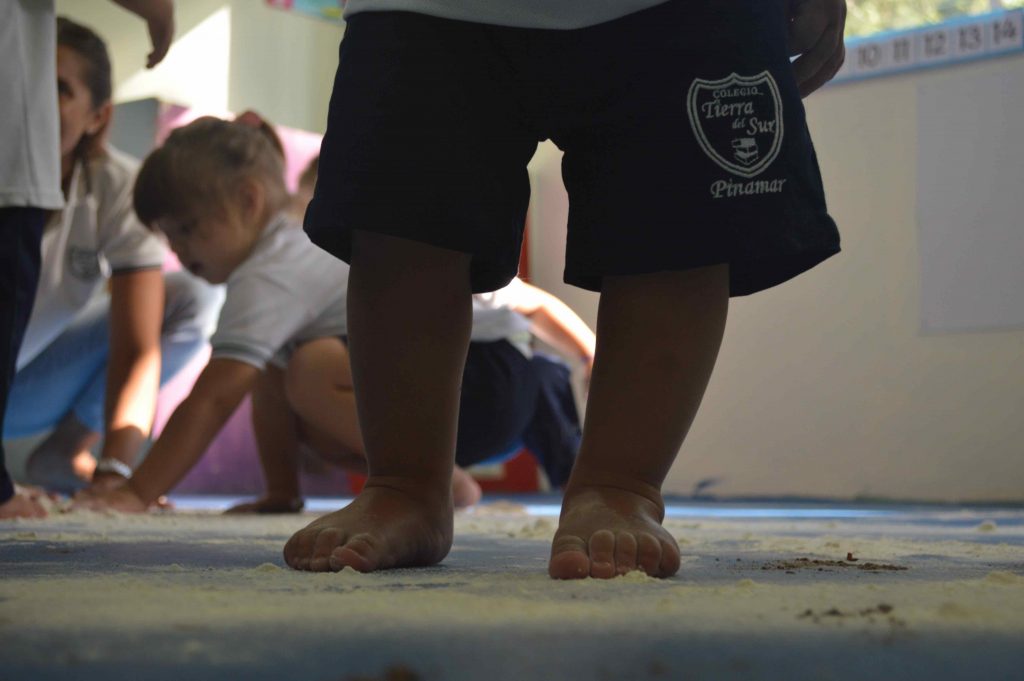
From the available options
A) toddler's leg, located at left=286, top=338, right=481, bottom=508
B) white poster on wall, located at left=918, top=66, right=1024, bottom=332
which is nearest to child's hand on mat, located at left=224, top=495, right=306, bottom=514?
toddler's leg, located at left=286, top=338, right=481, bottom=508

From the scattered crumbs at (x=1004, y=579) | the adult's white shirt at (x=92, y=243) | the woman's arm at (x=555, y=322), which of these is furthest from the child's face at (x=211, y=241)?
the scattered crumbs at (x=1004, y=579)

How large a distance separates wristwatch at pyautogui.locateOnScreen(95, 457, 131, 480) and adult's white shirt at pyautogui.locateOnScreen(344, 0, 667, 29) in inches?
39.8

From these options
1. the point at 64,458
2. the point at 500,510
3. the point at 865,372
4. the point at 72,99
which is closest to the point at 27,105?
the point at 72,99

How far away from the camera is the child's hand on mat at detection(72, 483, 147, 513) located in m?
1.25

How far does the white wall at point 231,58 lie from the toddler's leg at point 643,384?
2139 millimetres

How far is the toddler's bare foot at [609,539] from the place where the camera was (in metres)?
0.53

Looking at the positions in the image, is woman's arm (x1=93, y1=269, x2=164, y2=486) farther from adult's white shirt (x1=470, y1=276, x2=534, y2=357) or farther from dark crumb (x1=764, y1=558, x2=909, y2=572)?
dark crumb (x1=764, y1=558, x2=909, y2=572)

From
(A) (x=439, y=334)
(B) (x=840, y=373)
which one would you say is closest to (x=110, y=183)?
(A) (x=439, y=334)

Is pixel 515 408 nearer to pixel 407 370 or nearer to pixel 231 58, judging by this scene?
pixel 407 370

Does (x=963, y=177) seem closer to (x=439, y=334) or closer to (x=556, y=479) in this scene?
(x=556, y=479)

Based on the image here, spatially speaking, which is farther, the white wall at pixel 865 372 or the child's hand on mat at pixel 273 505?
the white wall at pixel 865 372

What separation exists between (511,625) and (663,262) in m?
0.34

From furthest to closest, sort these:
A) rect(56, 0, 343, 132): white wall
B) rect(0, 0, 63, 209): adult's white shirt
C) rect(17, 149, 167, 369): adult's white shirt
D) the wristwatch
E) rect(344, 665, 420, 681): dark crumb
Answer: rect(56, 0, 343, 132): white wall → rect(17, 149, 167, 369): adult's white shirt → the wristwatch → rect(0, 0, 63, 209): adult's white shirt → rect(344, 665, 420, 681): dark crumb

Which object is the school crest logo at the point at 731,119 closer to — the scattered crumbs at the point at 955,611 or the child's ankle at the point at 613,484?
the child's ankle at the point at 613,484
